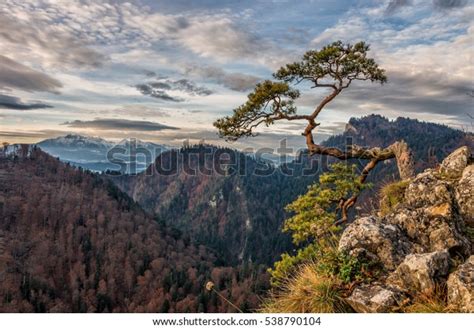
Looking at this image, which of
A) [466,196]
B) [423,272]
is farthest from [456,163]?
[423,272]

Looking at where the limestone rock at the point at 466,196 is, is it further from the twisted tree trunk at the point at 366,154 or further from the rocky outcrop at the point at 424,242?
the twisted tree trunk at the point at 366,154

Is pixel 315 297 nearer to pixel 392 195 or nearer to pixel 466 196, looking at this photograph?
pixel 466 196

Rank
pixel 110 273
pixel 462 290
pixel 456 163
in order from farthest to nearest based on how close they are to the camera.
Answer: pixel 110 273 < pixel 456 163 < pixel 462 290

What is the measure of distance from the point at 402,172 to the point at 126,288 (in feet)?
512

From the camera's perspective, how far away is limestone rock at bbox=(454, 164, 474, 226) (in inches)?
→ 372

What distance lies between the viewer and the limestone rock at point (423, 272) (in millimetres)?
6734

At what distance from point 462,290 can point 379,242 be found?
2001mm

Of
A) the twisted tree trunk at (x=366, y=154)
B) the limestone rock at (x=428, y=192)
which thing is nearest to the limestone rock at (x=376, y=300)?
the limestone rock at (x=428, y=192)

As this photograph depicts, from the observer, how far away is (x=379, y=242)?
321 inches

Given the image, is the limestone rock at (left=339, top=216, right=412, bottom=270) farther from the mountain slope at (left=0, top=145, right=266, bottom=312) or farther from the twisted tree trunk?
the mountain slope at (left=0, top=145, right=266, bottom=312)

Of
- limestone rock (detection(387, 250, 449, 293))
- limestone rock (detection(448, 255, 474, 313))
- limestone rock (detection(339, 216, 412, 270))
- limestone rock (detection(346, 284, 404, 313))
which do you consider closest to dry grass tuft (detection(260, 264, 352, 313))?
limestone rock (detection(346, 284, 404, 313))

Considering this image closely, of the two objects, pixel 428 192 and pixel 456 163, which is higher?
pixel 456 163

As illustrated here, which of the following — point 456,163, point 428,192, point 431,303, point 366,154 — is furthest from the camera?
point 366,154
